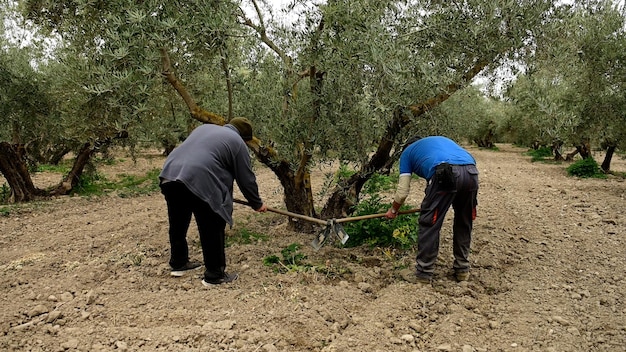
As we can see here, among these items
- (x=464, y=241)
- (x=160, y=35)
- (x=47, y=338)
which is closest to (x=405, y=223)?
(x=464, y=241)

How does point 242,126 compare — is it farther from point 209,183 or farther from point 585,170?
point 585,170

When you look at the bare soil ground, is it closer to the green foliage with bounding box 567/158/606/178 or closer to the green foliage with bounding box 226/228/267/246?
the green foliage with bounding box 226/228/267/246

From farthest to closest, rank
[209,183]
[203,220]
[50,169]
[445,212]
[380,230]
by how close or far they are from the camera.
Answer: [50,169], [380,230], [445,212], [203,220], [209,183]

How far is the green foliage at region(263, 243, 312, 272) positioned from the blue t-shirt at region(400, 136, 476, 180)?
1.55 meters

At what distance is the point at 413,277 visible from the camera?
4809mm

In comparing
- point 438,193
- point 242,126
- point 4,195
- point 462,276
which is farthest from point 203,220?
point 4,195

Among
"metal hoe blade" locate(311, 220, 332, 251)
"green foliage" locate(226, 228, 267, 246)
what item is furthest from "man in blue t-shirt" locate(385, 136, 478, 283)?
"green foliage" locate(226, 228, 267, 246)

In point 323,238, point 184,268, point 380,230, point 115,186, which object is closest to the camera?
point 184,268

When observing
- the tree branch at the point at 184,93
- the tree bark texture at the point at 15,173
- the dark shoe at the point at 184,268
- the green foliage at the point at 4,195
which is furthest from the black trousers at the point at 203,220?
the green foliage at the point at 4,195

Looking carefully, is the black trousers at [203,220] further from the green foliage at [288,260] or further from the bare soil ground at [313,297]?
the green foliage at [288,260]

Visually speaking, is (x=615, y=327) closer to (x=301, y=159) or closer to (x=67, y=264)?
(x=301, y=159)

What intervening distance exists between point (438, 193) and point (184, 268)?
294 centimetres

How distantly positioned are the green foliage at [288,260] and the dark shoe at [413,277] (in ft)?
3.48

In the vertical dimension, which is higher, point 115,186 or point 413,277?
point 413,277
